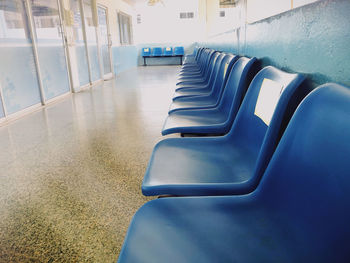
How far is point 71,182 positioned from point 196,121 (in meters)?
0.98

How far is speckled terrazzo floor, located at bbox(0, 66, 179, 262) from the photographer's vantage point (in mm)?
1298

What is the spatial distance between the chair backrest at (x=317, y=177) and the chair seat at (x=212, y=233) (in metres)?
0.02

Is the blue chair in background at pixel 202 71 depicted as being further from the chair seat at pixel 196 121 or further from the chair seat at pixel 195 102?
the chair seat at pixel 196 121

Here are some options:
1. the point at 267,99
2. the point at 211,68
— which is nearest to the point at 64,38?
the point at 211,68

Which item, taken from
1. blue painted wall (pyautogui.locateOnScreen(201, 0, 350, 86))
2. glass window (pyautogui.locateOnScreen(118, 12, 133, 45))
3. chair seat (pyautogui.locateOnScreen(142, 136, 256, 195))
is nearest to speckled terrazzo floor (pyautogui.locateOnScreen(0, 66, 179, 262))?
chair seat (pyautogui.locateOnScreen(142, 136, 256, 195))

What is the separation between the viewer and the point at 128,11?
11.4m

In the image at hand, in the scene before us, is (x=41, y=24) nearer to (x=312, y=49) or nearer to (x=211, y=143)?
(x=211, y=143)

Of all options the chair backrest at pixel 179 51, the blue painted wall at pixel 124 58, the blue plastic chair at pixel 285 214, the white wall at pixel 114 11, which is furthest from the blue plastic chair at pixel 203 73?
the chair backrest at pixel 179 51

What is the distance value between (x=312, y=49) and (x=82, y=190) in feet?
5.01

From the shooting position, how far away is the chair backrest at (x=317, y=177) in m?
0.54

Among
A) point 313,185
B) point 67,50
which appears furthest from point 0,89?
point 313,185

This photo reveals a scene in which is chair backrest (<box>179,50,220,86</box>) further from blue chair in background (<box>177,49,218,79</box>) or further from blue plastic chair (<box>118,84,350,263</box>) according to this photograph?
blue plastic chair (<box>118,84,350,263</box>)

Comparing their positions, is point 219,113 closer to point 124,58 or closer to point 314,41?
point 314,41

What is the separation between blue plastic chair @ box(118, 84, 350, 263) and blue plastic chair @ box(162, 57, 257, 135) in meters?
0.64
